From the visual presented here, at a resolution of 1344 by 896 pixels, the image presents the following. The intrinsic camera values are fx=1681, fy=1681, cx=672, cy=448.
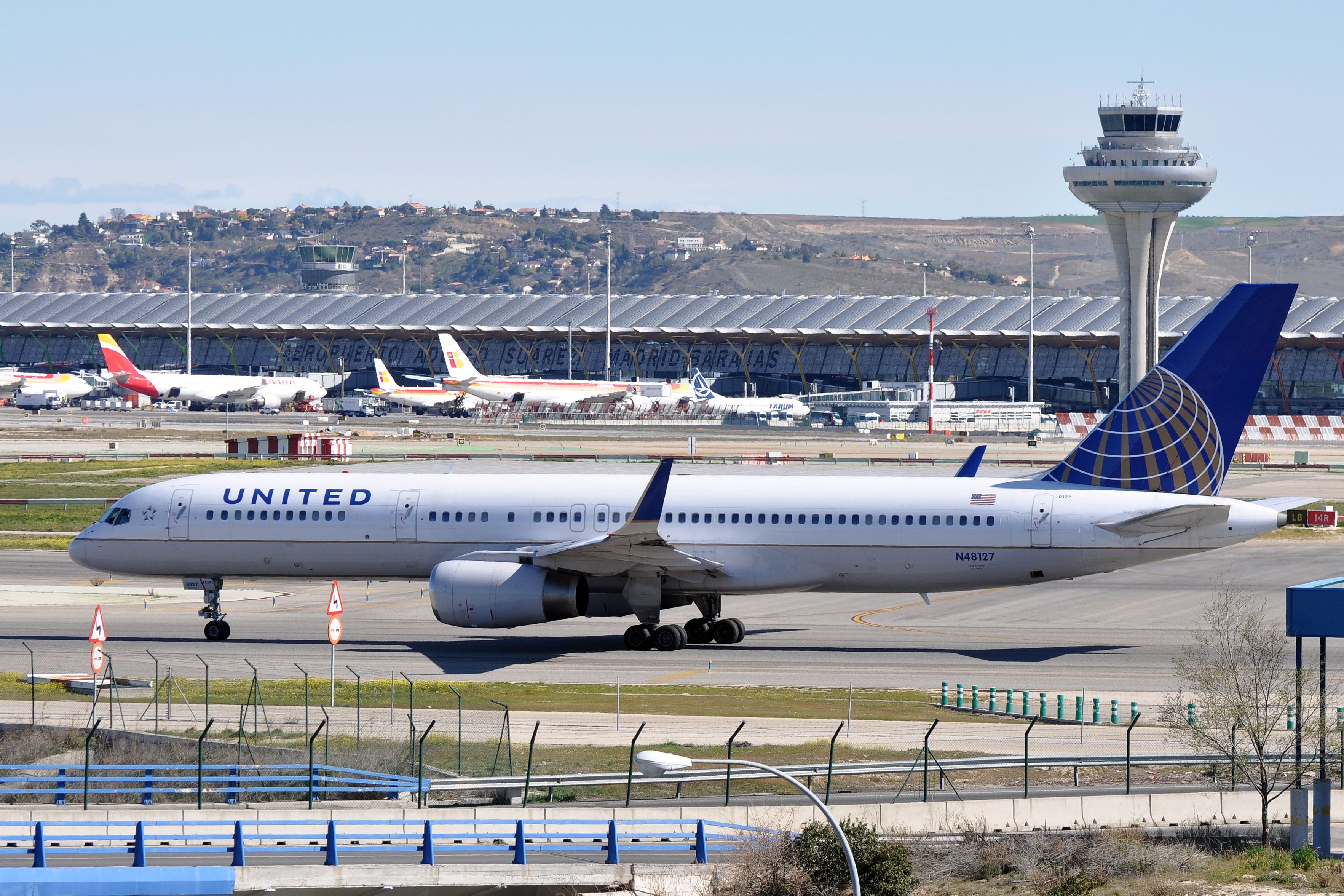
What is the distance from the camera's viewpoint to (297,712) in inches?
1294

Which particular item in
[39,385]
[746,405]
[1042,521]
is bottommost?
[746,405]

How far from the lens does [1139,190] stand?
464 feet

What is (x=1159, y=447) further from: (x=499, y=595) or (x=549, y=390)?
(x=549, y=390)

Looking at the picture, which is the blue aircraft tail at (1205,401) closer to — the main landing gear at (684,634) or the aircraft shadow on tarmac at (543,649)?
the aircraft shadow on tarmac at (543,649)

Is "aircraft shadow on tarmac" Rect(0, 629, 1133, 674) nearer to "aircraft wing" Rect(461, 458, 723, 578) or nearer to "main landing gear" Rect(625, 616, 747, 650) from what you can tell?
"main landing gear" Rect(625, 616, 747, 650)

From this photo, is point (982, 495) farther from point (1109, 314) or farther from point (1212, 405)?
point (1109, 314)

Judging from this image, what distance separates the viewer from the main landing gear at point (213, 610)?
43.2 m

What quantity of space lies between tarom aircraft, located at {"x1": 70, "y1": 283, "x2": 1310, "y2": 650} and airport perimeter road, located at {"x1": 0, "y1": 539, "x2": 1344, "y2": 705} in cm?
172

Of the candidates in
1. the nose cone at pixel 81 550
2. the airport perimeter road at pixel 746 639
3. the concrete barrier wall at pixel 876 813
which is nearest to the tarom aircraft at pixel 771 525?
the airport perimeter road at pixel 746 639

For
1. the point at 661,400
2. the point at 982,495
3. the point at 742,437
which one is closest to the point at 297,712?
the point at 982,495

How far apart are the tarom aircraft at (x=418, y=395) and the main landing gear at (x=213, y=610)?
12118 centimetres

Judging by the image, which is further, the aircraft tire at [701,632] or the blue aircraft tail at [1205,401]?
the aircraft tire at [701,632]

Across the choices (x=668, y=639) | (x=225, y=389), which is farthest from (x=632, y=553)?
(x=225, y=389)

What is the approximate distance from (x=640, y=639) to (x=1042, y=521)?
10128 mm
